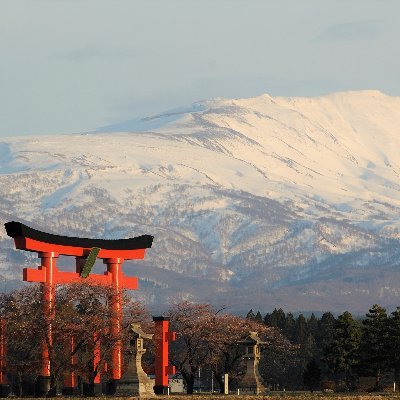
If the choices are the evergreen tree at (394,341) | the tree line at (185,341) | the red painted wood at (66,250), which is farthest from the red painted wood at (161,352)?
the evergreen tree at (394,341)

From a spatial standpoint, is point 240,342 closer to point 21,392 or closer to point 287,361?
point 21,392

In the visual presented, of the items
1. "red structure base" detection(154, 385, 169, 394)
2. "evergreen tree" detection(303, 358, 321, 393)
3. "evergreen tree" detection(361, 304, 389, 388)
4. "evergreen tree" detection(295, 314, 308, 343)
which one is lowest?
"red structure base" detection(154, 385, 169, 394)

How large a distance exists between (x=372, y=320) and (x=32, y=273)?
1315 inches

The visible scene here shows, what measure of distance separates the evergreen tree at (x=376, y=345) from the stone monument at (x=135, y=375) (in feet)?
84.1

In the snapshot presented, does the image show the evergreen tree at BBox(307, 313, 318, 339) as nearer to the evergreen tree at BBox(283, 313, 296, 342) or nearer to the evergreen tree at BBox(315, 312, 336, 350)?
the evergreen tree at BBox(315, 312, 336, 350)

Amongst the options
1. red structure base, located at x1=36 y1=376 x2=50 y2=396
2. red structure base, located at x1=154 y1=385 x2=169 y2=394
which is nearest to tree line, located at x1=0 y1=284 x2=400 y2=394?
red structure base, located at x1=36 y1=376 x2=50 y2=396

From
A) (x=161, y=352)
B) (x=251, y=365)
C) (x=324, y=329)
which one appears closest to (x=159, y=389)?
(x=161, y=352)

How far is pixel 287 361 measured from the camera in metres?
150

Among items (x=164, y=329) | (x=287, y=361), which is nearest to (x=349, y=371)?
(x=287, y=361)

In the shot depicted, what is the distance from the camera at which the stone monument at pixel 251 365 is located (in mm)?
106875

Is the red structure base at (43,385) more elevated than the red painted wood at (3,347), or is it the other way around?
the red painted wood at (3,347)

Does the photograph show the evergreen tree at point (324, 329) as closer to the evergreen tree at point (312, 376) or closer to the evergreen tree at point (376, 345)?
the evergreen tree at point (312, 376)

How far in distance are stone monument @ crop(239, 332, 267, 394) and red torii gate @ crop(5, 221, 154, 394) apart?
380 inches

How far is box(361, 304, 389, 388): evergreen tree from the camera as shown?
115m
